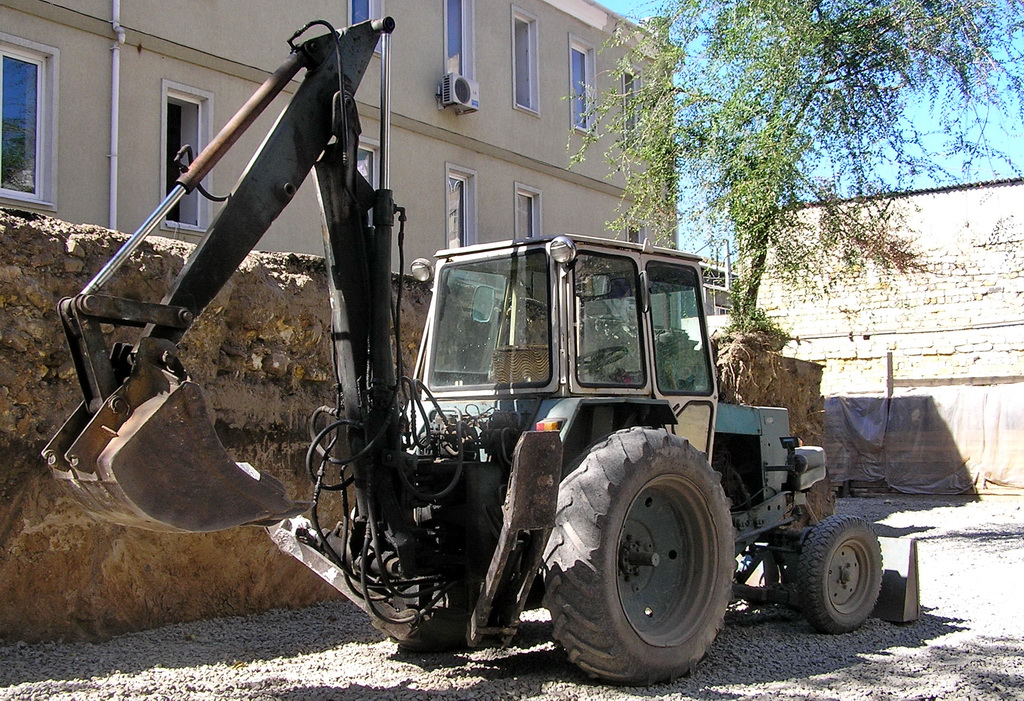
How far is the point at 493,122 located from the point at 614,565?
482 inches

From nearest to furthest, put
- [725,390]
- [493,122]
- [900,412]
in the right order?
[725,390]
[493,122]
[900,412]

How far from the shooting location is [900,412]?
18922 mm

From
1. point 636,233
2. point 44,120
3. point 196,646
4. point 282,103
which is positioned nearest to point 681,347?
point 196,646

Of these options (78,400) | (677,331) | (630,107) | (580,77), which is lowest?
(78,400)

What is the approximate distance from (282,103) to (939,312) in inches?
601

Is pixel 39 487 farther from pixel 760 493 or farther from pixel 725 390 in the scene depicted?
pixel 725 390

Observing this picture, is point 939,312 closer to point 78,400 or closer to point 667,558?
point 667,558

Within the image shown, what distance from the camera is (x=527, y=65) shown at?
667 inches

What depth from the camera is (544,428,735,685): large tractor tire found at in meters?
4.76

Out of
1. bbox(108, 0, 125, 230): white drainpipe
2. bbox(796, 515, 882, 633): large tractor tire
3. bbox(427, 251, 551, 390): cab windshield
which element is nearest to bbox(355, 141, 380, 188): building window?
bbox(108, 0, 125, 230): white drainpipe

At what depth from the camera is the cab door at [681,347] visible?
19.9 ft

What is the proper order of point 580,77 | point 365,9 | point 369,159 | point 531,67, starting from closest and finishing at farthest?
point 365,9 < point 369,159 < point 531,67 < point 580,77

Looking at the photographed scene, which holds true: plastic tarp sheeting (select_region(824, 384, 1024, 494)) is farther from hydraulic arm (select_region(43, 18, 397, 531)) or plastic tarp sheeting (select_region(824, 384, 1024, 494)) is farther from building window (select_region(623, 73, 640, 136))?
hydraulic arm (select_region(43, 18, 397, 531))

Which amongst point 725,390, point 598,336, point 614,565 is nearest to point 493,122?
point 725,390
